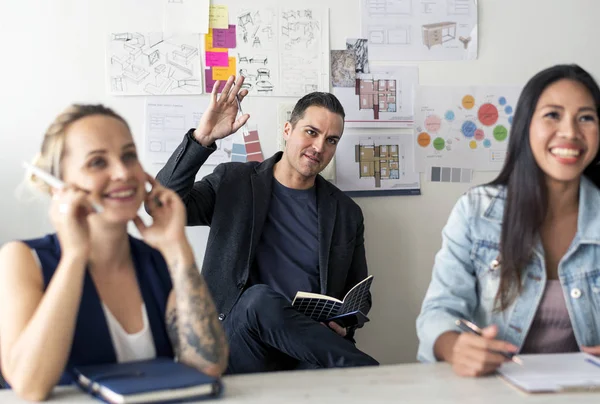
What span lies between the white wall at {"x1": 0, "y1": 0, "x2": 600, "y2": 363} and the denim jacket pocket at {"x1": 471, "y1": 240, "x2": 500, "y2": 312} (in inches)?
53.8

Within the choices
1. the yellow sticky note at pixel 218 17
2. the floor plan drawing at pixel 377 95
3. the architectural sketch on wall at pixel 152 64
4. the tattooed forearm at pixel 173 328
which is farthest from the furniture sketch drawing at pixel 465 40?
the tattooed forearm at pixel 173 328

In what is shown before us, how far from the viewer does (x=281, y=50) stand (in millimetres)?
2859

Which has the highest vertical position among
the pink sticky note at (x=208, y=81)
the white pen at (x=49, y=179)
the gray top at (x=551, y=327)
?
the pink sticky note at (x=208, y=81)

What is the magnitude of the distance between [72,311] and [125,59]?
5.73ft

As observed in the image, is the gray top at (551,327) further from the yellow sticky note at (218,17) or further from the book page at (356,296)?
the yellow sticky note at (218,17)

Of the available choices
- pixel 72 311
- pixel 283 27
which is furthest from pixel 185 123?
pixel 72 311

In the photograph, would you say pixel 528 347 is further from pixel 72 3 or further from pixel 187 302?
pixel 72 3

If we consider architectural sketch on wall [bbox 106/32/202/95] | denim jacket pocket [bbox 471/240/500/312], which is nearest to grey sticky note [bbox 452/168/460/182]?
architectural sketch on wall [bbox 106/32/202/95]

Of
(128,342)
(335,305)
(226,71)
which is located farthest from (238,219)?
(128,342)

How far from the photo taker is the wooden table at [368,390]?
3.71 feet

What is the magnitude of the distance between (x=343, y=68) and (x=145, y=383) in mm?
2071

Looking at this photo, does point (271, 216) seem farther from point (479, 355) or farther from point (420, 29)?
point (479, 355)

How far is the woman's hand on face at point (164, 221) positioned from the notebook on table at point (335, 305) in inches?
36.3

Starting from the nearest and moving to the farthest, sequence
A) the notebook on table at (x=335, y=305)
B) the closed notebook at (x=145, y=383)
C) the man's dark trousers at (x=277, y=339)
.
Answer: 1. the closed notebook at (x=145, y=383)
2. the man's dark trousers at (x=277, y=339)
3. the notebook on table at (x=335, y=305)
